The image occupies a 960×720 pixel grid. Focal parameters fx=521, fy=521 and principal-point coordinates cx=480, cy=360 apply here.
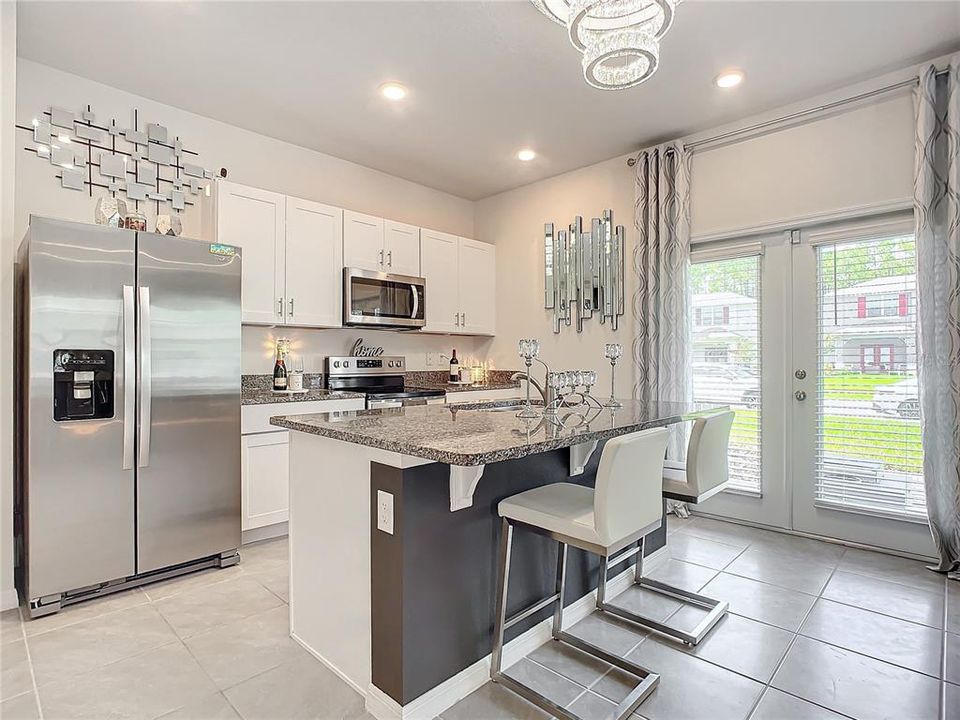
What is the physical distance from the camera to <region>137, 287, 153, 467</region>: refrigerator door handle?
8.57 ft

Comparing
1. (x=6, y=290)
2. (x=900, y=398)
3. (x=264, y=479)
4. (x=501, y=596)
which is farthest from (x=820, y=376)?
(x=6, y=290)

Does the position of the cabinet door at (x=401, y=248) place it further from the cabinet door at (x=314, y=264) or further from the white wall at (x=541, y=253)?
the white wall at (x=541, y=253)

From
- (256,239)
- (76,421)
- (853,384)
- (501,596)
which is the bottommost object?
(501,596)

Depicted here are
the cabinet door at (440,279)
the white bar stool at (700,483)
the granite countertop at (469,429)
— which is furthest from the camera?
the cabinet door at (440,279)

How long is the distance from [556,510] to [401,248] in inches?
124

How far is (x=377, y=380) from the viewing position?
4.50 m

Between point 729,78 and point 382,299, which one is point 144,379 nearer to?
point 382,299

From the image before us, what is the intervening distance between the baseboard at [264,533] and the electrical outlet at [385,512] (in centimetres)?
199

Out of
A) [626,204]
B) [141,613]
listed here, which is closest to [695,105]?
[626,204]

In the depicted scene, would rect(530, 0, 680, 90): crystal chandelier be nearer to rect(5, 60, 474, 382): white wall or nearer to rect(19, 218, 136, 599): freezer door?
rect(19, 218, 136, 599): freezer door

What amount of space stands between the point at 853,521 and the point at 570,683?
246 cm

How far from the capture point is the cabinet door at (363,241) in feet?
13.4

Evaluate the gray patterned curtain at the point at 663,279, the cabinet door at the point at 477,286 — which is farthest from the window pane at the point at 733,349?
the cabinet door at the point at 477,286

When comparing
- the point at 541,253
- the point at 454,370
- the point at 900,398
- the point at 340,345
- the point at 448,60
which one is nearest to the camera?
the point at 448,60
